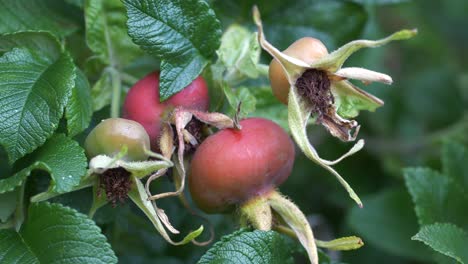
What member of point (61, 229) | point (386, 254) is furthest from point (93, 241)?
point (386, 254)

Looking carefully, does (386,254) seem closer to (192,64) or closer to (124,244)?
→ (124,244)

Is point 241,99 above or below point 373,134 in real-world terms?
above

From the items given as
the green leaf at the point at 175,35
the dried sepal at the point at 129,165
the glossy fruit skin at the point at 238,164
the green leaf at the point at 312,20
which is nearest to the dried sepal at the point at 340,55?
the glossy fruit skin at the point at 238,164

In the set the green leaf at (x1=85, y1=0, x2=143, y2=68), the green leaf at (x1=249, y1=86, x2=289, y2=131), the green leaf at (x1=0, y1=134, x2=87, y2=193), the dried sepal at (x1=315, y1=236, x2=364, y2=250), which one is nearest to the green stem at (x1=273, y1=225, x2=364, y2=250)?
the dried sepal at (x1=315, y1=236, x2=364, y2=250)

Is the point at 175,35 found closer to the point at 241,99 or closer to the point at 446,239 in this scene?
the point at 241,99

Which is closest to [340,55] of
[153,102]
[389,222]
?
[153,102]

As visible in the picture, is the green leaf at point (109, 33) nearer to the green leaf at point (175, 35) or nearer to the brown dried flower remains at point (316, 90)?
the green leaf at point (175, 35)
